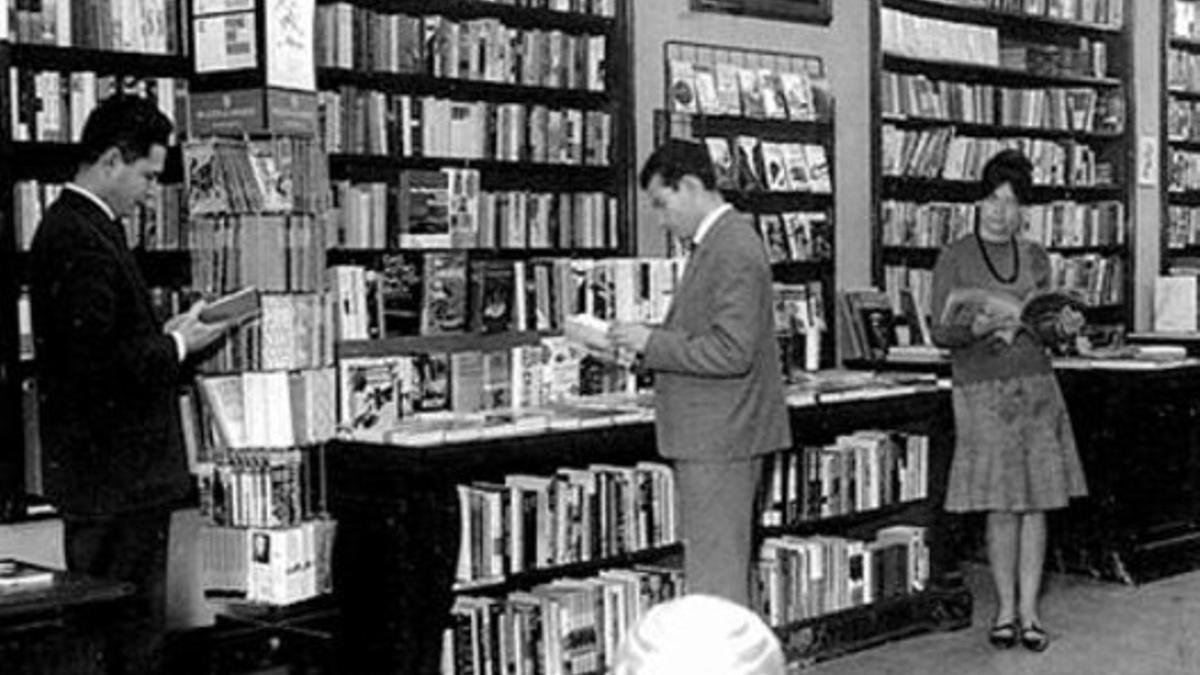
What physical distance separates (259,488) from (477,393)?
1.52 meters

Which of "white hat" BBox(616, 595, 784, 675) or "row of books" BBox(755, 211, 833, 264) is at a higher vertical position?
"row of books" BBox(755, 211, 833, 264)

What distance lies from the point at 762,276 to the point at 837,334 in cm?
336

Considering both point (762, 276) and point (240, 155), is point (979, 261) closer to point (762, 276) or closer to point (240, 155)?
point (762, 276)

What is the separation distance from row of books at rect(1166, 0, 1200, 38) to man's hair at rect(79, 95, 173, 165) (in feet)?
25.0

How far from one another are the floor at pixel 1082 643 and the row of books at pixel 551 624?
75cm

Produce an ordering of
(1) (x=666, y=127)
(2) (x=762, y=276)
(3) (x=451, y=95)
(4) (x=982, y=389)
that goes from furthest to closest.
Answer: (1) (x=666, y=127) → (3) (x=451, y=95) → (4) (x=982, y=389) → (2) (x=762, y=276)

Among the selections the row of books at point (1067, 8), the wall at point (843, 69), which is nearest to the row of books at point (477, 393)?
the wall at point (843, 69)

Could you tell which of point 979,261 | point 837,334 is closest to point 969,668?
point 979,261

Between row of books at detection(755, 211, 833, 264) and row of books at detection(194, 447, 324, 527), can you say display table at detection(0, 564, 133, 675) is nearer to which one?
row of books at detection(194, 447, 324, 527)

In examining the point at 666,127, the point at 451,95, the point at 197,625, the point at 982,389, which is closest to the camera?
the point at 197,625

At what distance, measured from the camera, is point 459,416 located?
5.50 metres

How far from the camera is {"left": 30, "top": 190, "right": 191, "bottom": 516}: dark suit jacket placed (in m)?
4.23

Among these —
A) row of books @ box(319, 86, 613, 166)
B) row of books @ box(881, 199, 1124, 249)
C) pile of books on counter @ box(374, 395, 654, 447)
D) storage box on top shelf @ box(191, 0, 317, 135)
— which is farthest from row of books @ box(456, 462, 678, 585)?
row of books @ box(881, 199, 1124, 249)

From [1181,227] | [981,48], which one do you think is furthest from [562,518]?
[1181,227]
